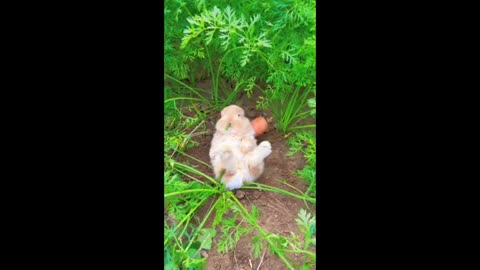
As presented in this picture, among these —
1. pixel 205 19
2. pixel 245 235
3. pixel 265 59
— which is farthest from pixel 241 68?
pixel 245 235

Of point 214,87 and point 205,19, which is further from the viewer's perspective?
point 214,87

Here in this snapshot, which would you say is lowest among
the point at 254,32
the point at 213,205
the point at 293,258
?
the point at 293,258

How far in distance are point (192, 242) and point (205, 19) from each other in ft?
2.15

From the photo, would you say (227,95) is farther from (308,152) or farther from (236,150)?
(308,152)

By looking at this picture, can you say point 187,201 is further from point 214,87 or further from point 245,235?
point 214,87

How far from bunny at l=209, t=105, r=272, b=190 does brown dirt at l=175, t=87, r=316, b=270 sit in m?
0.02

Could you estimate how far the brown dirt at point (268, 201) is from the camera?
172cm

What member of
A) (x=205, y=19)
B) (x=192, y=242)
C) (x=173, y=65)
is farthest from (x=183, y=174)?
(x=205, y=19)

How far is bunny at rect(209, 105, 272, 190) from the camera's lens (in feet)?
5.83

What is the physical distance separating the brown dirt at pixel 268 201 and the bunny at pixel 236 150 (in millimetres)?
19

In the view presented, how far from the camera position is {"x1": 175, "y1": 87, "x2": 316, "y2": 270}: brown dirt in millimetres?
1722

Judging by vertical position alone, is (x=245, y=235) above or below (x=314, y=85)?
below

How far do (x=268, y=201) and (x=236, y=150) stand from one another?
19cm

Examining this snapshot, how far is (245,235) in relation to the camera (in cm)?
174
